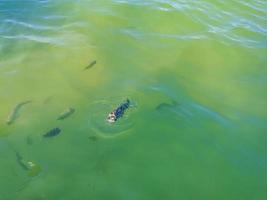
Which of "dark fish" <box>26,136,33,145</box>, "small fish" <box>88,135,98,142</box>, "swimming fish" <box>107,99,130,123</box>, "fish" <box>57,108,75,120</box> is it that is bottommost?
"dark fish" <box>26,136,33,145</box>

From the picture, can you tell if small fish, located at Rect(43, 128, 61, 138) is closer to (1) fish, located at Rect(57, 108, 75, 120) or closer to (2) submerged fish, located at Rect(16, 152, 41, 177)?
(1) fish, located at Rect(57, 108, 75, 120)

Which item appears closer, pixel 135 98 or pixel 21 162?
pixel 21 162

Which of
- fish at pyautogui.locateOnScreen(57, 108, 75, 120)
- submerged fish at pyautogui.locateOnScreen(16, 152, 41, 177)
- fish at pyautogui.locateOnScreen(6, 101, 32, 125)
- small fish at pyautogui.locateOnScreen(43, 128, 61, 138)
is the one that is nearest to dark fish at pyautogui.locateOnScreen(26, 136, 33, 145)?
small fish at pyautogui.locateOnScreen(43, 128, 61, 138)

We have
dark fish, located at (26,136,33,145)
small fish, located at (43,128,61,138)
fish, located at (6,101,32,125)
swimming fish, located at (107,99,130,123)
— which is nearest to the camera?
dark fish, located at (26,136,33,145)

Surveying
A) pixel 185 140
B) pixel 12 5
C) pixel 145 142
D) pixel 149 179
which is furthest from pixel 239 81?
pixel 12 5

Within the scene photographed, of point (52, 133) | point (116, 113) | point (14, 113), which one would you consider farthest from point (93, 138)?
point (14, 113)

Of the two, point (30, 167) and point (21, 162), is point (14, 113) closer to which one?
point (21, 162)

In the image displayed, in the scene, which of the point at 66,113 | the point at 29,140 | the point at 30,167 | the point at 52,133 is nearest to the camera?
the point at 30,167

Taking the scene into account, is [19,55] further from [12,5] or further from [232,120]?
[232,120]

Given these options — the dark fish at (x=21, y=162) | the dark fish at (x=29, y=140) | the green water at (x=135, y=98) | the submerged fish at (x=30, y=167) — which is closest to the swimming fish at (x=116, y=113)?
the green water at (x=135, y=98)
